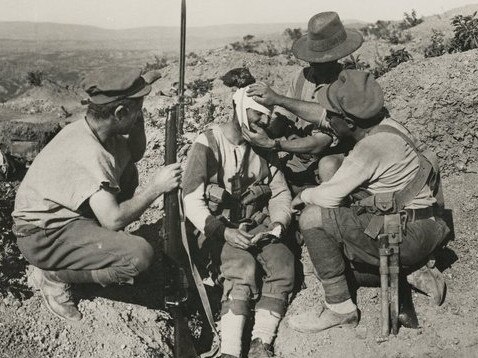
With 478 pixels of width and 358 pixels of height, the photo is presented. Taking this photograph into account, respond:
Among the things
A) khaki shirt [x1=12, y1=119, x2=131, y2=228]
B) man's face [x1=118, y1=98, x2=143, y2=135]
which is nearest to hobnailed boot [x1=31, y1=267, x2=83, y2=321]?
khaki shirt [x1=12, y1=119, x2=131, y2=228]

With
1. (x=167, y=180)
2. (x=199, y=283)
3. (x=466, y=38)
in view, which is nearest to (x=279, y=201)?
(x=199, y=283)

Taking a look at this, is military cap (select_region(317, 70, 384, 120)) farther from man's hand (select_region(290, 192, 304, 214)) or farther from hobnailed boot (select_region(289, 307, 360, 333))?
hobnailed boot (select_region(289, 307, 360, 333))

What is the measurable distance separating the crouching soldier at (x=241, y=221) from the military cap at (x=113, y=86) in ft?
2.50

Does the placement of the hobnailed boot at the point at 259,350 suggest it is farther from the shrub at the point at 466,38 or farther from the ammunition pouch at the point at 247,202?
the shrub at the point at 466,38

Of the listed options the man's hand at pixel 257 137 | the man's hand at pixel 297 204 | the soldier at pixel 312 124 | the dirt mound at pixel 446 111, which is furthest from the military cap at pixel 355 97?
the dirt mound at pixel 446 111

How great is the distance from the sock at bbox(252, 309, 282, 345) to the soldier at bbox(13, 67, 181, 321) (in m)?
1.03

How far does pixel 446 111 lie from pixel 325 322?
9.82ft

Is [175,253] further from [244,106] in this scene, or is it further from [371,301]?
[371,301]

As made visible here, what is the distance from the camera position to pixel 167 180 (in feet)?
12.7

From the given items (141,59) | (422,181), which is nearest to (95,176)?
(422,181)

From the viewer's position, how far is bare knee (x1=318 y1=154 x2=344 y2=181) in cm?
494

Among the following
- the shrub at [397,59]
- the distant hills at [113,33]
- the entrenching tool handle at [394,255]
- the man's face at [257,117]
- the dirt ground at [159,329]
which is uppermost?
the shrub at [397,59]

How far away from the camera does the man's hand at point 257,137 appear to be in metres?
4.50

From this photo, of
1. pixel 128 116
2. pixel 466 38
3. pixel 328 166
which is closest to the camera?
pixel 128 116
